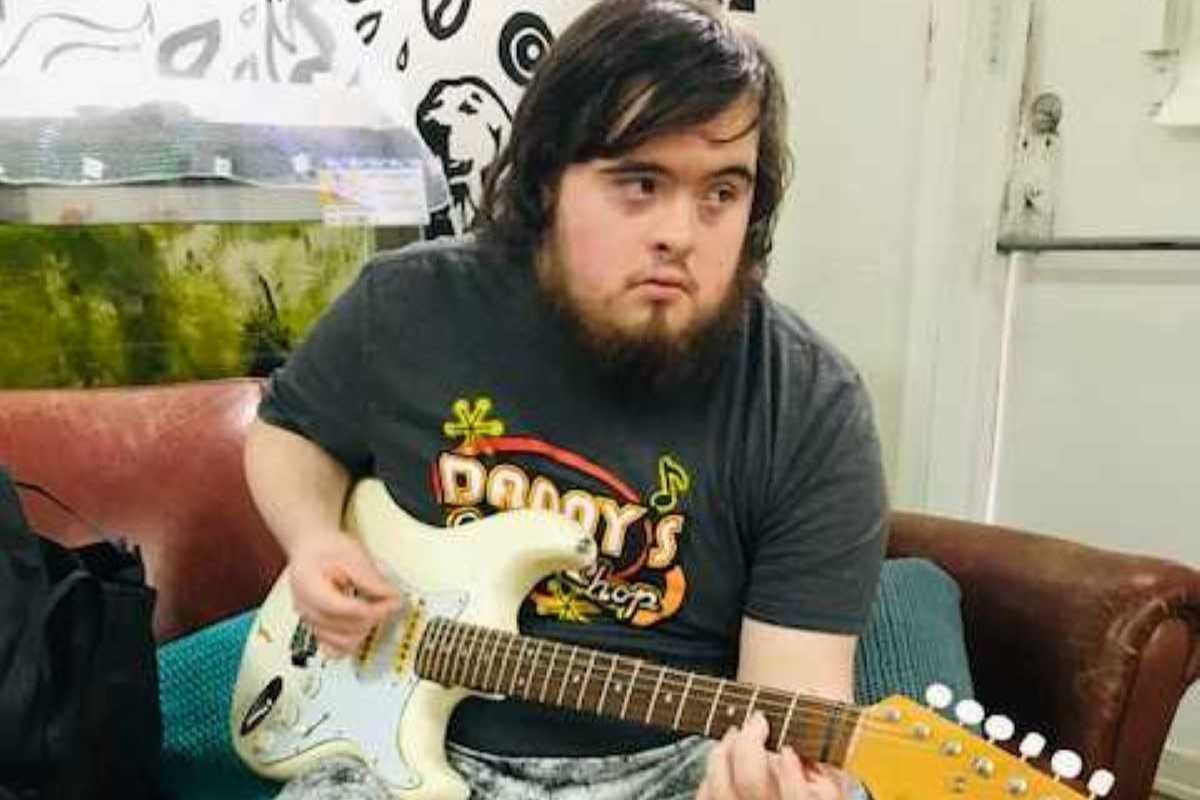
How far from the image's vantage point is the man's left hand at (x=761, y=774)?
2.97 feet

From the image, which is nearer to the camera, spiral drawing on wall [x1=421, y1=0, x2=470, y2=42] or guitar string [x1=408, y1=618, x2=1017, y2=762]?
guitar string [x1=408, y1=618, x2=1017, y2=762]

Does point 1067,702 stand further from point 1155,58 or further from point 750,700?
point 1155,58

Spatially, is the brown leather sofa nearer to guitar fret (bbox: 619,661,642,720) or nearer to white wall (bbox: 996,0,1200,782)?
guitar fret (bbox: 619,661,642,720)

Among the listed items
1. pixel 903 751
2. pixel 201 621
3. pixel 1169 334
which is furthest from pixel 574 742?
pixel 1169 334

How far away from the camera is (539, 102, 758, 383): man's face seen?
1.09 meters

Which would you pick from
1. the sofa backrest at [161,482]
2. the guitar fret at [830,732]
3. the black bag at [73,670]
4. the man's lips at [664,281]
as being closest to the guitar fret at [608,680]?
the guitar fret at [830,732]

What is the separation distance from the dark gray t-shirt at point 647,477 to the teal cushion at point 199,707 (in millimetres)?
352

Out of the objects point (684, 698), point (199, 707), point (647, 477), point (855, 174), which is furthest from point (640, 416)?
point (855, 174)

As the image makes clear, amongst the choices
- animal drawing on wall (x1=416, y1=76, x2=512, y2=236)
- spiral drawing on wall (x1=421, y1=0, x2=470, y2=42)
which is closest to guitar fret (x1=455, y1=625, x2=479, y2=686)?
animal drawing on wall (x1=416, y1=76, x2=512, y2=236)

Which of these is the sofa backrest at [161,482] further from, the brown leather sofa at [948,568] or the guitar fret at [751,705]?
the guitar fret at [751,705]

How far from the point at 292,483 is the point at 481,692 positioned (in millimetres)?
332

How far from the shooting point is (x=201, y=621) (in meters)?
1.54

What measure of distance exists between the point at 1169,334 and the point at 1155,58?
18.9 inches

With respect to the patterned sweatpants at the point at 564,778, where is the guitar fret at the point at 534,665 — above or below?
above
